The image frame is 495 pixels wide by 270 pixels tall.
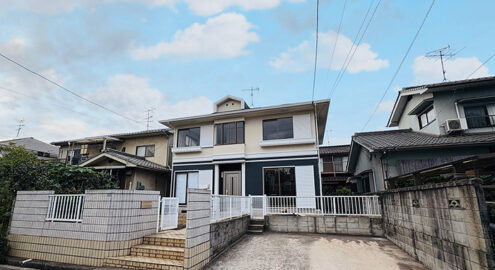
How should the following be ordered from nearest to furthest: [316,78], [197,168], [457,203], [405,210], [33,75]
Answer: [457,203], [405,210], [33,75], [316,78], [197,168]

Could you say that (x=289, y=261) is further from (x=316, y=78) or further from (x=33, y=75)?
(x=33, y=75)

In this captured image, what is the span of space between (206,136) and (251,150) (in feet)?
8.79

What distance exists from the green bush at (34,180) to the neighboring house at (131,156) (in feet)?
5.68

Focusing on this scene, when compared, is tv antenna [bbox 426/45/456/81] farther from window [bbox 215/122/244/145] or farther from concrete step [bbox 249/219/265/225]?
concrete step [bbox 249/219/265/225]

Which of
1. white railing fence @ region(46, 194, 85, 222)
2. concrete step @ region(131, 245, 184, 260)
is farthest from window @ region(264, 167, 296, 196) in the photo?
white railing fence @ region(46, 194, 85, 222)

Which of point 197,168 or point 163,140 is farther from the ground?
point 163,140

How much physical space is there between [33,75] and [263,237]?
9971 millimetres

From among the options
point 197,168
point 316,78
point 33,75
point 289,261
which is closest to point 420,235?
point 289,261

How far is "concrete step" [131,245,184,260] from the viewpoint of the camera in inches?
168

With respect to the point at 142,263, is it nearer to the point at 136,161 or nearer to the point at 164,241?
the point at 164,241

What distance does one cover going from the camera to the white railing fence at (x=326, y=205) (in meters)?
7.46

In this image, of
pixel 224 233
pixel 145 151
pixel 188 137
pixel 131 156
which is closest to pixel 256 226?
pixel 224 233

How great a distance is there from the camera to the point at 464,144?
8.27 m

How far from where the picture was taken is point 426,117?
11211 mm
